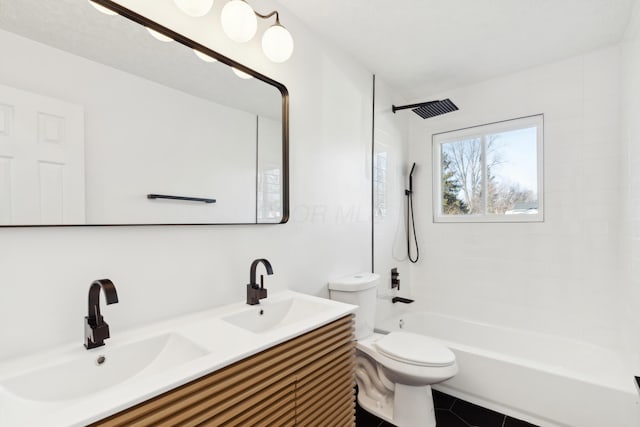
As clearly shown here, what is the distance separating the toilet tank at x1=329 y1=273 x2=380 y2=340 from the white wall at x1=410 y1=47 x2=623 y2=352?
1178 mm

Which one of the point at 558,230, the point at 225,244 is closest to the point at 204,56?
the point at 225,244

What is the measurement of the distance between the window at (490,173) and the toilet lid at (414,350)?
134cm

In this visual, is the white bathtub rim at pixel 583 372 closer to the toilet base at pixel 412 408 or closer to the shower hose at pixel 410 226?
the toilet base at pixel 412 408

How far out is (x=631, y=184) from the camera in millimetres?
1968

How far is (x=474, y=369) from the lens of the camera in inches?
80.8

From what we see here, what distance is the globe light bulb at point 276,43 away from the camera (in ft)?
5.08

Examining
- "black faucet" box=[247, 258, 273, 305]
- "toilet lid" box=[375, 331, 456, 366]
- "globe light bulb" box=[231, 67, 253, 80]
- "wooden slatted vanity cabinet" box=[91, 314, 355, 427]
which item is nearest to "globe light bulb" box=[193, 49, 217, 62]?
"globe light bulb" box=[231, 67, 253, 80]

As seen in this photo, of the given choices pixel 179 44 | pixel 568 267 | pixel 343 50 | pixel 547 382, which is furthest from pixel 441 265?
pixel 179 44

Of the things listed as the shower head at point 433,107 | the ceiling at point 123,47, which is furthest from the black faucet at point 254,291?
the shower head at point 433,107

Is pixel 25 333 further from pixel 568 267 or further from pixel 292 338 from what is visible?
pixel 568 267

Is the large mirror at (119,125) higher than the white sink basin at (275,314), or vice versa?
the large mirror at (119,125)

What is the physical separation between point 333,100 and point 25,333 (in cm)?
192

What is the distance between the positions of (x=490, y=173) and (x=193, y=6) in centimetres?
259

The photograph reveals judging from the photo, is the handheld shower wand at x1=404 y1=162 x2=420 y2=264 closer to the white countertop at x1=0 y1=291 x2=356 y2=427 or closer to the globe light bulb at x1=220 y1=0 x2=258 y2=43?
the white countertop at x1=0 y1=291 x2=356 y2=427
